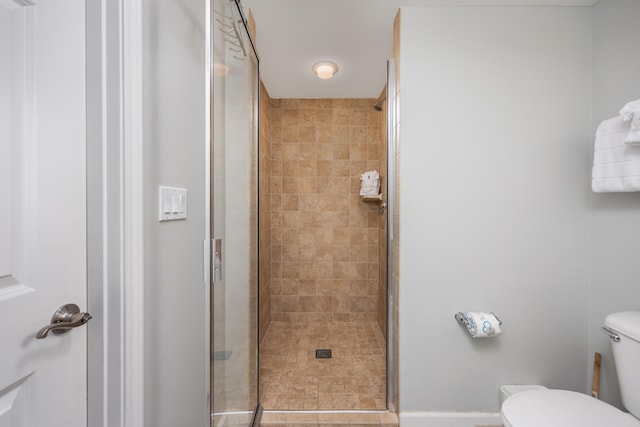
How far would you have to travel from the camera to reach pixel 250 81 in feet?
5.18

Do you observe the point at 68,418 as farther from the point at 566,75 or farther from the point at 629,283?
the point at 566,75

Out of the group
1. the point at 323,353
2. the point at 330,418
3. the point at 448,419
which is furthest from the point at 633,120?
the point at 323,353

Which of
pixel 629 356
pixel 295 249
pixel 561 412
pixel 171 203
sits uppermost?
pixel 171 203

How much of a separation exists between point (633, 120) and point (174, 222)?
1846mm

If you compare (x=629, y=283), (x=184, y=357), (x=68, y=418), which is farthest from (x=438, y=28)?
(x=68, y=418)

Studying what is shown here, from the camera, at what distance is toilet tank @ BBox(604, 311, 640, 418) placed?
1203mm

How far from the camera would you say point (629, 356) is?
4.03ft

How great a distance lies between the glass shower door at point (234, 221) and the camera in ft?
3.69

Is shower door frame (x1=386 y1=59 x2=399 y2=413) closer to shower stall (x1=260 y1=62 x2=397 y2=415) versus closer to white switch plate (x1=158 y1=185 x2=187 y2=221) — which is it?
white switch plate (x1=158 y1=185 x2=187 y2=221)

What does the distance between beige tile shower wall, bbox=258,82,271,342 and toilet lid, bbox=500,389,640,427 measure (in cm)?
193

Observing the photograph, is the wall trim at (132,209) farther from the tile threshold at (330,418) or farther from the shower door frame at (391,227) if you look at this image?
the shower door frame at (391,227)

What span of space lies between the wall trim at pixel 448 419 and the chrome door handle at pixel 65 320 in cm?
163

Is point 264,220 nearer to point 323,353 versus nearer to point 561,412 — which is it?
point 323,353

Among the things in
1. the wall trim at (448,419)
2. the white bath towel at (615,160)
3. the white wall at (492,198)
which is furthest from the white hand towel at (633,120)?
the wall trim at (448,419)
